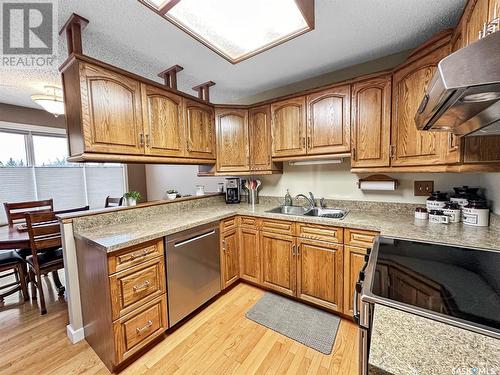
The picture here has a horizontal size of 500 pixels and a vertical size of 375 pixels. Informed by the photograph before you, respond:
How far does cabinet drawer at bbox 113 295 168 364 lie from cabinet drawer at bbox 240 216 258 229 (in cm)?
103

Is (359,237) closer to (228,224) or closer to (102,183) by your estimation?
(228,224)

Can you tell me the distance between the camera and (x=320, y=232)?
6.10 feet

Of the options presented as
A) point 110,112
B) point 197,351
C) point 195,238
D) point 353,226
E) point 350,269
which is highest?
point 110,112

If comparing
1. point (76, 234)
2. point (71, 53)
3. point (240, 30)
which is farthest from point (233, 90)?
point (76, 234)

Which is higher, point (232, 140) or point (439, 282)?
point (232, 140)

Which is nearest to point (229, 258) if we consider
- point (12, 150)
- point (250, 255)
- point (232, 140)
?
point (250, 255)

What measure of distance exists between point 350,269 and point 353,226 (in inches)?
14.7

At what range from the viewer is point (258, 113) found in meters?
2.54

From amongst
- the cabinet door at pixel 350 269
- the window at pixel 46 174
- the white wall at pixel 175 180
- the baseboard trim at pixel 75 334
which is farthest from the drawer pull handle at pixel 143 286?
the window at pixel 46 174

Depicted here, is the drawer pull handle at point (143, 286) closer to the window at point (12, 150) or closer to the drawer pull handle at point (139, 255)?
the drawer pull handle at point (139, 255)

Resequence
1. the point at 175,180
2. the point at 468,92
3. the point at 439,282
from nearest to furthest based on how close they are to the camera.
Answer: the point at 468,92, the point at 439,282, the point at 175,180

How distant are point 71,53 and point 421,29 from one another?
8.39 ft

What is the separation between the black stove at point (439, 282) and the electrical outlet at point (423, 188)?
845 millimetres

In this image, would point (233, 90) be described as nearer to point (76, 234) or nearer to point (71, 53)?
point (71, 53)
